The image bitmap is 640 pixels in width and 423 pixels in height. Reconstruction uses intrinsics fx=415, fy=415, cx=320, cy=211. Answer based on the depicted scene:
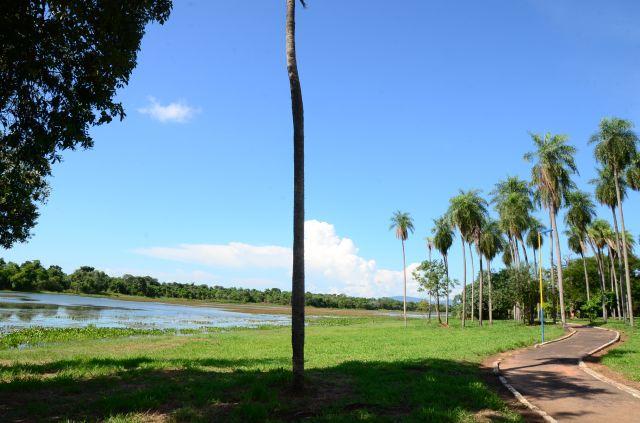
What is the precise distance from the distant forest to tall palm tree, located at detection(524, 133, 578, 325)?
129982 millimetres

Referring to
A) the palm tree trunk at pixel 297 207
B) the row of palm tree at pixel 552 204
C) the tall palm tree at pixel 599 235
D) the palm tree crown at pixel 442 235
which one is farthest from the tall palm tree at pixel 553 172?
the palm tree trunk at pixel 297 207

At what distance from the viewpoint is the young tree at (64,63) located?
902cm

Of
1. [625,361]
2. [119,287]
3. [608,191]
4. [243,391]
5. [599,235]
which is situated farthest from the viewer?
[119,287]

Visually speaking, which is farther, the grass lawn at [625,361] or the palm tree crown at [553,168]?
the palm tree crown at [553,168]

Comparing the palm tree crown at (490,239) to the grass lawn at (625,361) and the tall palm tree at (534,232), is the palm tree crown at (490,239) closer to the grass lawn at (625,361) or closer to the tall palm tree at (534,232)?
the tall palm tree at (534,232)

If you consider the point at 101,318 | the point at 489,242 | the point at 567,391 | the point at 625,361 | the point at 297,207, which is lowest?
the point at 101,318

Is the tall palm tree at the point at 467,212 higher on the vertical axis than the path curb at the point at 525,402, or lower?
higher

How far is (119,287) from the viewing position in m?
155

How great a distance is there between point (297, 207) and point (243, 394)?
469 cm

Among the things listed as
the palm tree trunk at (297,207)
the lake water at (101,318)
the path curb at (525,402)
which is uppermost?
the palm tree trunk at (297,207)

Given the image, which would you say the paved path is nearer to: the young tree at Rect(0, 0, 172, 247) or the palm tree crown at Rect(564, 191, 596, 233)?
the young tree at Rect(0, 0, 172, 247)

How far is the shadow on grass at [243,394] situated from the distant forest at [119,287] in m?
130

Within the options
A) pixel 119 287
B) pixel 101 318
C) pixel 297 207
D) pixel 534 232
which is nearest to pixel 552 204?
pixel 534 232

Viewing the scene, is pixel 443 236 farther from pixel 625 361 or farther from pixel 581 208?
pixel 625 361
